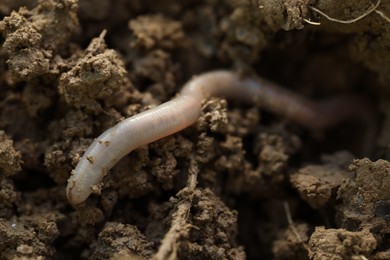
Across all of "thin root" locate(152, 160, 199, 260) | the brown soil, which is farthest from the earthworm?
"thin root" locate(152, 160, 199, 260)

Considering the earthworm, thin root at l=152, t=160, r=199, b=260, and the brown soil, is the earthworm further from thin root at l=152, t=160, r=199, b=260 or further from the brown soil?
thin root at l=152, t=160, r=199, b=260

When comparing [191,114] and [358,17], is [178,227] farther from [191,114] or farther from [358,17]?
[358,17]

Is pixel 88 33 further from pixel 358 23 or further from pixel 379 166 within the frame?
pixel 379 166

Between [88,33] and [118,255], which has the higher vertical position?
[88,33]

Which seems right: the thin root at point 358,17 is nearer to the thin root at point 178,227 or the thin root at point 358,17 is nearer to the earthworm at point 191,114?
the earthworm at point 191,114

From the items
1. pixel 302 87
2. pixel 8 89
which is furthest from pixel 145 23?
pixel 302 87
